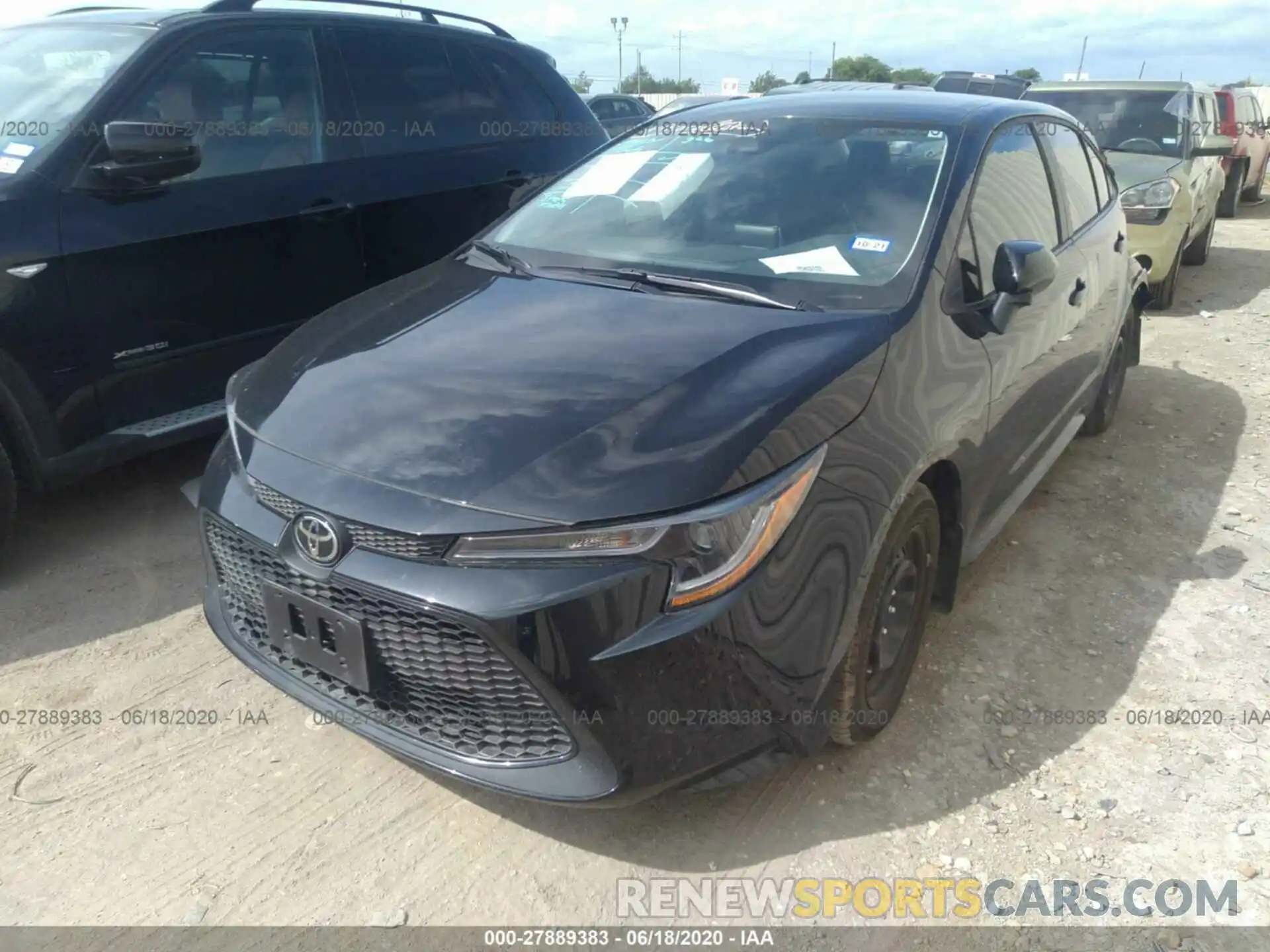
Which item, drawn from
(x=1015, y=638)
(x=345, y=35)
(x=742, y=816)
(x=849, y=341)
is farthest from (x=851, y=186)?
(x=345, y=35)

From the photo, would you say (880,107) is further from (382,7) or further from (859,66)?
(859,66)

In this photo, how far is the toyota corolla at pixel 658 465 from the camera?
192 cm

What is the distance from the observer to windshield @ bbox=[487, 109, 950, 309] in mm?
2719

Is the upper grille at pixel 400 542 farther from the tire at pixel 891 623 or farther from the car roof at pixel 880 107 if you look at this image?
the car roof at pixel 880 107

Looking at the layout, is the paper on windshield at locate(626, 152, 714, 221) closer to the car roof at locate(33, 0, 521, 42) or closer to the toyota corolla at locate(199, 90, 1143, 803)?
the toyota corolla at locate(199, 90, 1143, 803)

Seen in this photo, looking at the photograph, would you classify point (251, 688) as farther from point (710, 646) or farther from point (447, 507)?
point (710, 646)

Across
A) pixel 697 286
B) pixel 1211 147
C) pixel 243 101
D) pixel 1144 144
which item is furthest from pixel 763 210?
pixel 1211 147

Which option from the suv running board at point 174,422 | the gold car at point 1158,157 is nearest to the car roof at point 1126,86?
the gold car at point 1158,157

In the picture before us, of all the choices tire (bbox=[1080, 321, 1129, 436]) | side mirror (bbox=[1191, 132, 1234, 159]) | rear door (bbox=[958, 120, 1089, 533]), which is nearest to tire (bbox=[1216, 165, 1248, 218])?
side mirror (bbox=[1191, 132, 1234, 159])

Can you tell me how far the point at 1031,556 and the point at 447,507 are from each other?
8.65 ft

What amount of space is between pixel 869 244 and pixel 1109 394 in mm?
2753

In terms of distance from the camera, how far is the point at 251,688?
2814 millimetres

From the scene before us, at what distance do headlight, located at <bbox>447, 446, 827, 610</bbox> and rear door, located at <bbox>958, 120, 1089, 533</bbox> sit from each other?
1.22 metres

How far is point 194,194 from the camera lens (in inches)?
143
